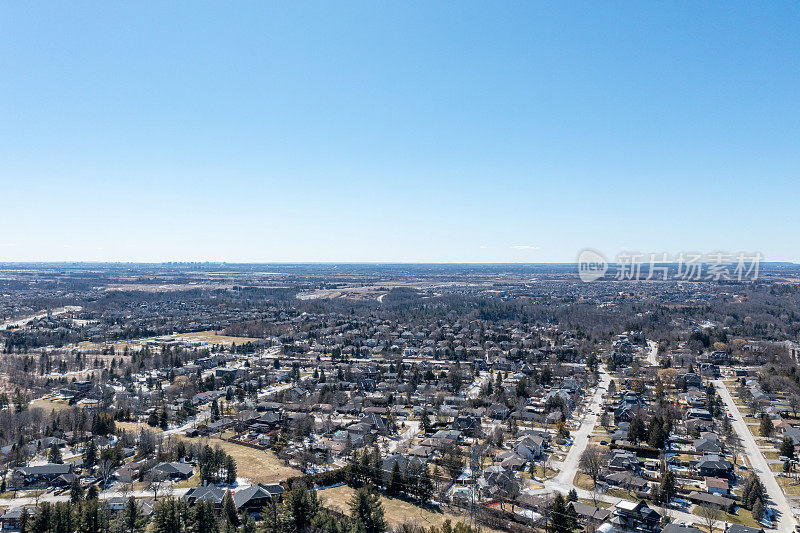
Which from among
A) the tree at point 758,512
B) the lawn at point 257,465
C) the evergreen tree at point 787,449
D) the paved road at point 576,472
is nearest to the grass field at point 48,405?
the lawn at point 257,465

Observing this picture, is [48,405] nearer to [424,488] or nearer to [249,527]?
[249,527]

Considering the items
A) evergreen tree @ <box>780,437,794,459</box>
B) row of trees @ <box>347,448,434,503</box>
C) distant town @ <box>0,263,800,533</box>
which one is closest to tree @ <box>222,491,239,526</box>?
distant town @ <box>0,263,800,533</box>

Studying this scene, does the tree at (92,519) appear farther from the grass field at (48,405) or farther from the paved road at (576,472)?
the grass field at (48,405)

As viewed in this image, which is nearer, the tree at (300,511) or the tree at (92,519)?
the tree at (92,519)

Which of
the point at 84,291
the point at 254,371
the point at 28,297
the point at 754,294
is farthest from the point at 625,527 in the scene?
the point at 84,291

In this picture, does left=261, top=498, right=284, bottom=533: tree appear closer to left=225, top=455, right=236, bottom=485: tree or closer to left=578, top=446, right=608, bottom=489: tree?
left=225, top=455, right=236, bottom=485: tree
